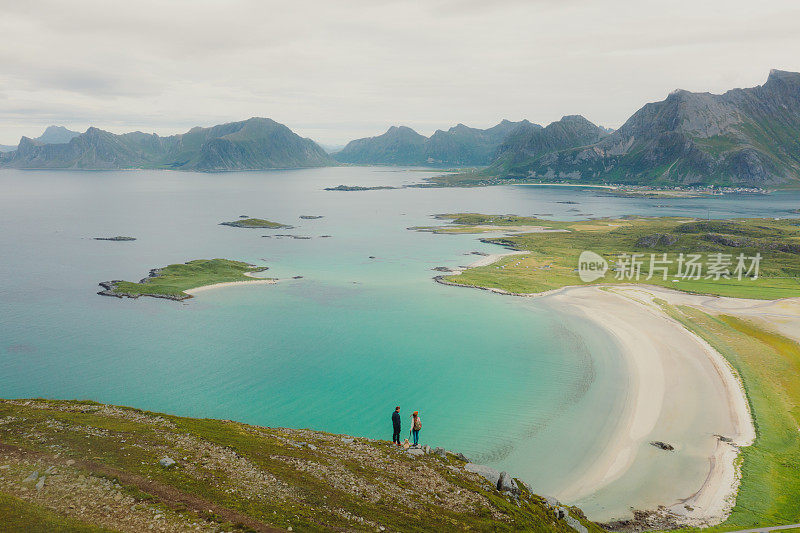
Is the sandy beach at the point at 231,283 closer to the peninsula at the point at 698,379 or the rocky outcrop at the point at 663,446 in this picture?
the peninsula at the point at 698,379

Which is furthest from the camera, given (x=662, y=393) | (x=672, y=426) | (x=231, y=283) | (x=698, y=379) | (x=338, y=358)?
(x=231, y=283)

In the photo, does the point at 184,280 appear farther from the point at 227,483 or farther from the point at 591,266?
the point at 591,266

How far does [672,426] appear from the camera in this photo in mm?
50688

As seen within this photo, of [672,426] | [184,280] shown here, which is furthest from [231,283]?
[672,426]

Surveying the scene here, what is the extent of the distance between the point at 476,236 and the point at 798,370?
138m

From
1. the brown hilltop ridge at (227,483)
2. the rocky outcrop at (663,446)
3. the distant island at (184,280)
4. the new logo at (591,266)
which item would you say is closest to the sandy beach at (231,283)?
the distant island at (184,280)

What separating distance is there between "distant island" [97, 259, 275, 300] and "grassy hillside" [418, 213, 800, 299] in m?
56.9

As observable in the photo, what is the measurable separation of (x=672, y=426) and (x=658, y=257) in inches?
4150

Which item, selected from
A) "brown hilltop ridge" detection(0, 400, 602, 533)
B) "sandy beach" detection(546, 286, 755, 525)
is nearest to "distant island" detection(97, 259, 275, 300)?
"brown hilltop ridge" detection(0, 400, 602, 533)

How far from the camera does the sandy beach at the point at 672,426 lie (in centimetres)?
3916

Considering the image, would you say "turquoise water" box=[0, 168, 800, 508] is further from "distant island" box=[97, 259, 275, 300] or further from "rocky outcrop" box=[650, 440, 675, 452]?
"rocky outcrop" box=[650, 440, 675, 452]

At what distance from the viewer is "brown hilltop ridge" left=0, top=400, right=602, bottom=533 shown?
24359mm

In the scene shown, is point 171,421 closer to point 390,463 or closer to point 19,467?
point 19,467

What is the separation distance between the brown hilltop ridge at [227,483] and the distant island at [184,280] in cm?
6950
